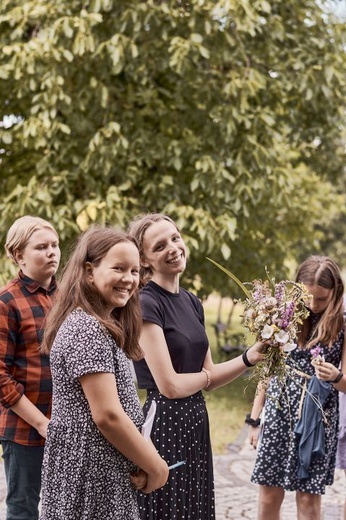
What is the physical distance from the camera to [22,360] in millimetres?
4102

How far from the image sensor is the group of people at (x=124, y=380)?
2.90m

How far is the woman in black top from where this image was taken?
382 centimetres

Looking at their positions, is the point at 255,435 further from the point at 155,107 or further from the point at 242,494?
the point at 155,107

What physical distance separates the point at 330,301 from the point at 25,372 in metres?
1.77

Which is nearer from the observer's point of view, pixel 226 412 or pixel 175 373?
pixel 175 373

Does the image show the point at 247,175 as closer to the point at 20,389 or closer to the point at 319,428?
the point at 319,428

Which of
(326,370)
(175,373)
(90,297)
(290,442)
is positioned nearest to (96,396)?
(90,297)

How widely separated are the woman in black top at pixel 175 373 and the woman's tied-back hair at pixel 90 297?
65 centimetres

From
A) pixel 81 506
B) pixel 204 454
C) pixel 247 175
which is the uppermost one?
pixel 247 175

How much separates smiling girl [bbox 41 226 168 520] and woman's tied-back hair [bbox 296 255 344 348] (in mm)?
1950

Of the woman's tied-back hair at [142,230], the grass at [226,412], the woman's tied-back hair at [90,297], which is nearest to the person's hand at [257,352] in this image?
the woman's tied-back hair at [142,230]

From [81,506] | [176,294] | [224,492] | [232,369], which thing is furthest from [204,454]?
[224,492]

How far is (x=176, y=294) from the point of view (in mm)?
3980

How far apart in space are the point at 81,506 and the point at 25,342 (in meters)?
1.29
